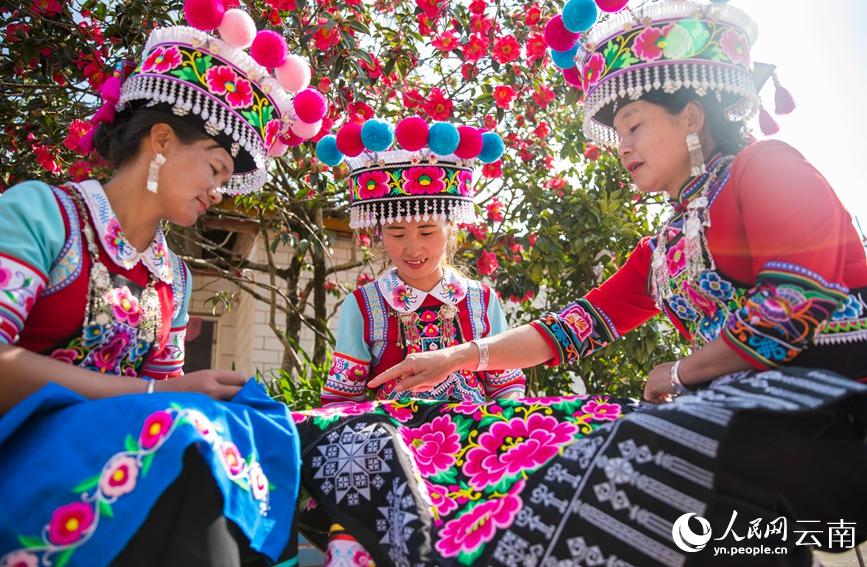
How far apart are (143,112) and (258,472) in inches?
45.3

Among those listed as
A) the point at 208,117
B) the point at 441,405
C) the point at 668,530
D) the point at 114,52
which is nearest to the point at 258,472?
the point at 441,405

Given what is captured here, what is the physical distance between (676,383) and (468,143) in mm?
1550

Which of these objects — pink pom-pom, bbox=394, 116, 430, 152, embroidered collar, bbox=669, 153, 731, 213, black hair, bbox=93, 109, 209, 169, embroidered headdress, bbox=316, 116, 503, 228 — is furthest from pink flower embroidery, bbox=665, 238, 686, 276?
black hair, bbox=93, 109, 209, 169

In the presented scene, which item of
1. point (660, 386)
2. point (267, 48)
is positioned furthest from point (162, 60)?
point (660, 386)

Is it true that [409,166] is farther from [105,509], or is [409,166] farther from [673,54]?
[105,509]

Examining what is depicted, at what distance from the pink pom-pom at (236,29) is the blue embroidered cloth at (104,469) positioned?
1197 mm

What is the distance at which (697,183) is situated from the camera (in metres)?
2.02

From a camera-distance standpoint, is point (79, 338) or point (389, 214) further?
point (389, 214)

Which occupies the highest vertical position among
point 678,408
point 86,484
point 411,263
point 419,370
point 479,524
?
point 411,263

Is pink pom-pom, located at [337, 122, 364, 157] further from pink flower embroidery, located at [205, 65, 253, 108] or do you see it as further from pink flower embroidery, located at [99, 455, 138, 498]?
pink flower embroidery, located at [99, 455, 138, 498]

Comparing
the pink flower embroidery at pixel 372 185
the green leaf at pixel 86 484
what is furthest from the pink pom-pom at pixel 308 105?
the green leaf at pixel 86 484

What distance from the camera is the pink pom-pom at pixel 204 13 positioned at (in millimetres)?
2074

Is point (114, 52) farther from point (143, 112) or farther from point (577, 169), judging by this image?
point (577, 169)

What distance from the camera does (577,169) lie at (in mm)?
5098
